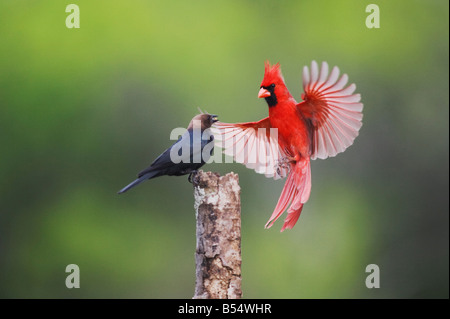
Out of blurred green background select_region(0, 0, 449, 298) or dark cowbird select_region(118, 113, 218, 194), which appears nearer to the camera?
dark cowbird select_region(118, 113, 218, 194)

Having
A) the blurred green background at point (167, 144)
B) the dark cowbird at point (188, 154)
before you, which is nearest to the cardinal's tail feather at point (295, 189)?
the dark cowbird at point (188, 154)

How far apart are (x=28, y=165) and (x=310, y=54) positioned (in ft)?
17.6

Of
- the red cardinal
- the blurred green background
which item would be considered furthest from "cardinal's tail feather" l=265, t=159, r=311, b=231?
the blurred green background

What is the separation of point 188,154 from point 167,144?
14.7 feet

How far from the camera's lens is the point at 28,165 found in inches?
385

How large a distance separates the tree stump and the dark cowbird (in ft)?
2.37

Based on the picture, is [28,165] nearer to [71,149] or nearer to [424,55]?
[71,149]

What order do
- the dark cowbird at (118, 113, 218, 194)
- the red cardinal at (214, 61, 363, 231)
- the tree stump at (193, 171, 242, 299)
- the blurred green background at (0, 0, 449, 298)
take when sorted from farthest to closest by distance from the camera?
the blurred green background at (0, 0, 449, 298)
the dark cowbird at (118, 113, 218, 194)
the red cardinal at (214, 61, 363, 231)
the tree stump at (193, 171, 242, 299)

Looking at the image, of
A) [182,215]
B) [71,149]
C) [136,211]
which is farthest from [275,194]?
[71,149]

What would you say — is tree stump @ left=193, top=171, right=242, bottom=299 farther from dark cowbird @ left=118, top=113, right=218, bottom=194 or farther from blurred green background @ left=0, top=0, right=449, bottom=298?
blurred green background @ left=0, top=0, right=449, bottom=298

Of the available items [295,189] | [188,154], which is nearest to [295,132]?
[295,189]

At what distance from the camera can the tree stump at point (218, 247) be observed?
395 centimetres

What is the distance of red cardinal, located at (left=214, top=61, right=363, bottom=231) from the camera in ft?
13.9

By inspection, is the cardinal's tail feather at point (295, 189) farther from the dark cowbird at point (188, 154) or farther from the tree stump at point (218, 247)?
the dark cowbird at point (188, 154)
